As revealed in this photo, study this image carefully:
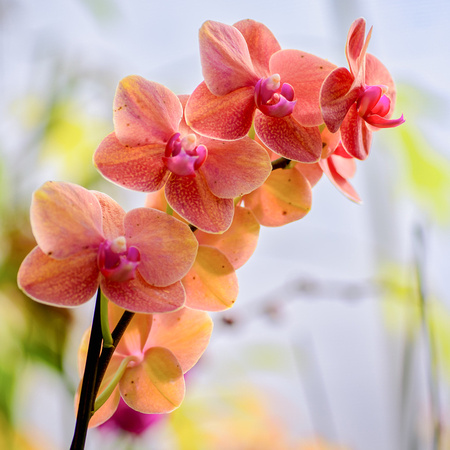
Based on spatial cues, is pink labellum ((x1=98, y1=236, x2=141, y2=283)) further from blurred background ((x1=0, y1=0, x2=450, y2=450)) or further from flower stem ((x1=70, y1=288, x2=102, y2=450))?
blurred background ((x1=0, y1=0, x2=450, y2=450))

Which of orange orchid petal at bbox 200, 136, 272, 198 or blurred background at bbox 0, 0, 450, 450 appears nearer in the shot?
orange orchid petal at bbox 200, 136, 272, 198

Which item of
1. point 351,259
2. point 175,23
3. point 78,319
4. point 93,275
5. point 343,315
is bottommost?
point 343,315

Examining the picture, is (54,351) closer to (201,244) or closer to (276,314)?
(276,314)

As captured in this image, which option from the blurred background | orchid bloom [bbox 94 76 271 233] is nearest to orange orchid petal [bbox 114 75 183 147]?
orchid bloom [bbox 94 76 271 233]

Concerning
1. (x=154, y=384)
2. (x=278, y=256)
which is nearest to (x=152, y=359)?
(x=154, y=384)

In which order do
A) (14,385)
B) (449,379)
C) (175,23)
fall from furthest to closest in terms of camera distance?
(175,23) < (449,379) < (14,385)

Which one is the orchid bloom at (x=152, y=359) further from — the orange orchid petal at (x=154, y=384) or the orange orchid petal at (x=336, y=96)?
the orange orchid petal at (x=336, y=96)

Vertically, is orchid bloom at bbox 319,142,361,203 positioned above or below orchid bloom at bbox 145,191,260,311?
above

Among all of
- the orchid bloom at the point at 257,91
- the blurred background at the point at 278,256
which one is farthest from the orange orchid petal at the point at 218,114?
the blurred background at the point at 278,256

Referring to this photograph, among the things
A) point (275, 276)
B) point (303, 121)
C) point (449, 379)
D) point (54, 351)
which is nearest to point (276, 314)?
point (54, 351)
